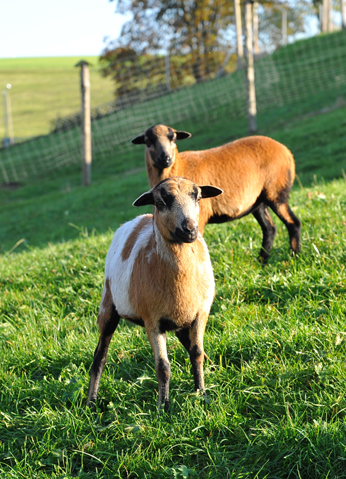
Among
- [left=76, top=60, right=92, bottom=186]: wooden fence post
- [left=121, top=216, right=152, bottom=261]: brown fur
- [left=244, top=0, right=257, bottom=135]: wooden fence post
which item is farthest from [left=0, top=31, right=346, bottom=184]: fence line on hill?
[left=121, top=216, right=152, bottom=261]: brown fur

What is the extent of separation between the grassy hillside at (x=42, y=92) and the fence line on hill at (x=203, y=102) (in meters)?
16.7

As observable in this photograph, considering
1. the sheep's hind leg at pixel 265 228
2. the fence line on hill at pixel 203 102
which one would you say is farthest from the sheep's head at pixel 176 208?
the fence line on hill at pixel 203 102

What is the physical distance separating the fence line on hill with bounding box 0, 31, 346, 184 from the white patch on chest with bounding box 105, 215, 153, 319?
1425 cm

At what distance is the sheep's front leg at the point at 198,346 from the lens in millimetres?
2766

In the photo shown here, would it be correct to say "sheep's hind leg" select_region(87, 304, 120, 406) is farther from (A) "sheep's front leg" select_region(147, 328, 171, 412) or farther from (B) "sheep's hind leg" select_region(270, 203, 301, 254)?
(B) "sheep's hind leg" select_region(270, 203, 301, 254)

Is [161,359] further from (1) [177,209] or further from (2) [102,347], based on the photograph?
(1) [177,209]

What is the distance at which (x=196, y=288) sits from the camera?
8.91 ft

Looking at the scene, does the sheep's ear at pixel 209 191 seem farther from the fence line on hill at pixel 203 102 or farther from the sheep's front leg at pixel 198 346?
the fence line on hill at pixel 203 102

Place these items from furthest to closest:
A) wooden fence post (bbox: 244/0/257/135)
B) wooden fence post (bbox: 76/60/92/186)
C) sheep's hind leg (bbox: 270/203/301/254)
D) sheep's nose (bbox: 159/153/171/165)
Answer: wooden fence post (bbox: 76/60/92/186)
wooden fence post (bbox: 244/0/257/135)
sheep's hind leg (bbox: 270/203/301/254)
sheep's nose (bbox: 159/153/171/165)

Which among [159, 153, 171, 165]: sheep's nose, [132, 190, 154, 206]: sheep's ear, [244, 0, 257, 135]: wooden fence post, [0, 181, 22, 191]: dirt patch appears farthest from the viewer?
[0, 181, 22, 191]: dirt patch

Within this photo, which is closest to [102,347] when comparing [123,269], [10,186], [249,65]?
[123,269]

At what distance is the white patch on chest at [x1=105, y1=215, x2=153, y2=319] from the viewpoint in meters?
2.91

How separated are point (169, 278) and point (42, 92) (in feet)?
215

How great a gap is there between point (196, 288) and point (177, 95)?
20.0 metres
